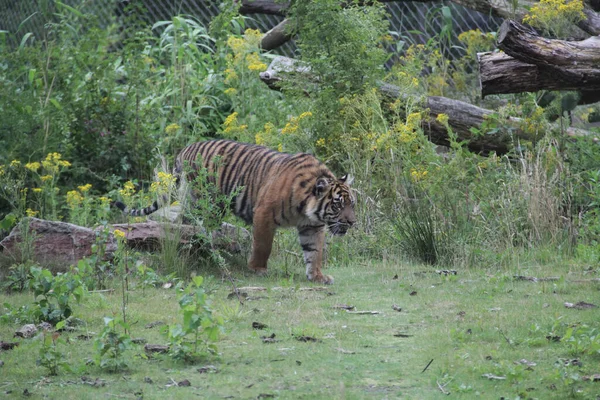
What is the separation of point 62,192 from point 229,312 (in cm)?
587

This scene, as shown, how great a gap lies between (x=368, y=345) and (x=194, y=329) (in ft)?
3.47

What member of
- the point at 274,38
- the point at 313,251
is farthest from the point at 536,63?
the point at 274,38

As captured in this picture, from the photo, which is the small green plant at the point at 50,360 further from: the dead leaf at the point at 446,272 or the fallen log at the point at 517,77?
the fallen log at the point at 517,77

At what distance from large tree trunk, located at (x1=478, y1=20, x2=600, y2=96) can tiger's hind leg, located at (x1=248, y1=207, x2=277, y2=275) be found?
220 centimetres

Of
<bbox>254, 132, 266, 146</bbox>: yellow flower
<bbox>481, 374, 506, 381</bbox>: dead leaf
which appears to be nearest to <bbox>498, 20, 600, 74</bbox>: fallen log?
<bbox>481, 374, 506, 381</bbox>: dead leaf

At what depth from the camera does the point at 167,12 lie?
16.5 m

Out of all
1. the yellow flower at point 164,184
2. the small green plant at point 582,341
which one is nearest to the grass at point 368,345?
the small green plant at point 582,341

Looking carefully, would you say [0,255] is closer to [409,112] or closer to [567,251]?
[409,112]

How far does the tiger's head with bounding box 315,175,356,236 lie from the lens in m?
7.62

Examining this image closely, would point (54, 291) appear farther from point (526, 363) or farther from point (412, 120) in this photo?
point (412, 120)

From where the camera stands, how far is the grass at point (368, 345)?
431 centimetres

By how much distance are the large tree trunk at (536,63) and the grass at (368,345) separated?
159cm

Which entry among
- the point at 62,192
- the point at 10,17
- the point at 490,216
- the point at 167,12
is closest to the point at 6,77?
the point at 62,192

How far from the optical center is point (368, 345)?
5207 millimetres
